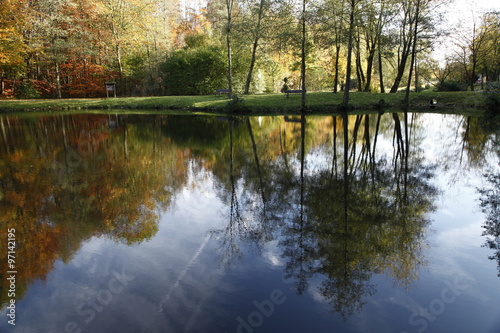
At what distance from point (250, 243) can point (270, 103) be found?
2164 centimetres

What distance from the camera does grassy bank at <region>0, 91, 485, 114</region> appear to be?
25641mm

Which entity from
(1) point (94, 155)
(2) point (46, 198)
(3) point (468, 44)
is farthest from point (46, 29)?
(3) point (468, 44)

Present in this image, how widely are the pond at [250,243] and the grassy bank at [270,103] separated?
15248 mm

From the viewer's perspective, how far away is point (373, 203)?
654cm

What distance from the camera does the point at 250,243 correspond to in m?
5.16

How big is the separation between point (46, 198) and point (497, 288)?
Result: 7.93 metres

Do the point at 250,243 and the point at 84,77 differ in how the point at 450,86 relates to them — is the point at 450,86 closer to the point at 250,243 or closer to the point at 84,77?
the point at 250,243

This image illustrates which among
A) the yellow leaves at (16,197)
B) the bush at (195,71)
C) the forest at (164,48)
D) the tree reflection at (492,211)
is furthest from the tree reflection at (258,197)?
the bush at (195,71)

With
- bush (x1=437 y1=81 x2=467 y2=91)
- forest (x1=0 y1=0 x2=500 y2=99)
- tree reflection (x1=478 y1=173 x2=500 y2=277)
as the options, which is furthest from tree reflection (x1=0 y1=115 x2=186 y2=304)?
bush (x1=437 y1=81 x2=467 y2=91)

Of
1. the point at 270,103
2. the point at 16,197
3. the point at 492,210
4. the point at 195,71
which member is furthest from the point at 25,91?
the point at 492,210

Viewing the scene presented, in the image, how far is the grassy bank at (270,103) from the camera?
2564cm

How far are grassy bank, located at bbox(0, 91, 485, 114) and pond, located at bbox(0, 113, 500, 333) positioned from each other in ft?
50.0

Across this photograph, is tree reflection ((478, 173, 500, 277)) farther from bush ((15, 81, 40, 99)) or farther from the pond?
bush ((15, 81, 40, 99))

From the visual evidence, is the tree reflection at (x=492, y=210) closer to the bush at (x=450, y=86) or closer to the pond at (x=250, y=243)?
the pond at (x=250, y=243)
